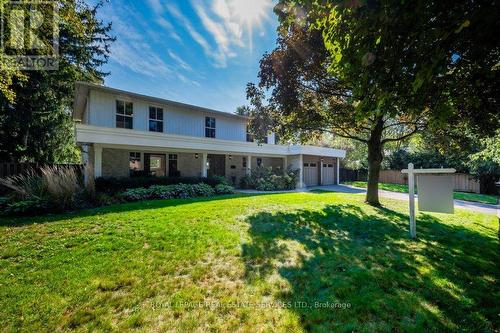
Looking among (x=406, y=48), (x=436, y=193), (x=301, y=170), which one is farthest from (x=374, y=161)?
(x=301, y=170)

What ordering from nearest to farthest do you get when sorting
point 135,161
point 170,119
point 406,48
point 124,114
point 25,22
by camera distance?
point 406,48, point 25,22, point 124,114, point 135,161, point 170,119

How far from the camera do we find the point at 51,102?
1633cm

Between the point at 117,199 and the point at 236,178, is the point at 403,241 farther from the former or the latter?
the point at 236,178

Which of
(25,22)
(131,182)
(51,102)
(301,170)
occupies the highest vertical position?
(51,102)


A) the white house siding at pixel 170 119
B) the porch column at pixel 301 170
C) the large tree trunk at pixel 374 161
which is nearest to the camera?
the large tree trunk at pixel 374 161

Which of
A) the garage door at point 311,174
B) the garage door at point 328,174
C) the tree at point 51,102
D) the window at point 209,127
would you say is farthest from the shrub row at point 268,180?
the tree at point 51,102

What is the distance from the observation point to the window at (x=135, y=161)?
1375cm

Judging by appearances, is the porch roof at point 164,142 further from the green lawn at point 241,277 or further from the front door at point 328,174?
the green lawn at point 241,277

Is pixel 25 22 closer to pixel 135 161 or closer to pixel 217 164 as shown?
pixel 135 161

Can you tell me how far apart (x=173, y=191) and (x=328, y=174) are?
54.0 feet

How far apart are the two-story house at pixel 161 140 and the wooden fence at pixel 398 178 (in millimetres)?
7649

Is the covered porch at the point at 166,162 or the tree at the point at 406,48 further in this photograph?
the covered porch at the point at 166,162

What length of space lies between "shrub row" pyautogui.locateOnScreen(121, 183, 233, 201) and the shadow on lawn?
21.0 ft

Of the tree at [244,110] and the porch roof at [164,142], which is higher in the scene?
the tree at [244,110]
